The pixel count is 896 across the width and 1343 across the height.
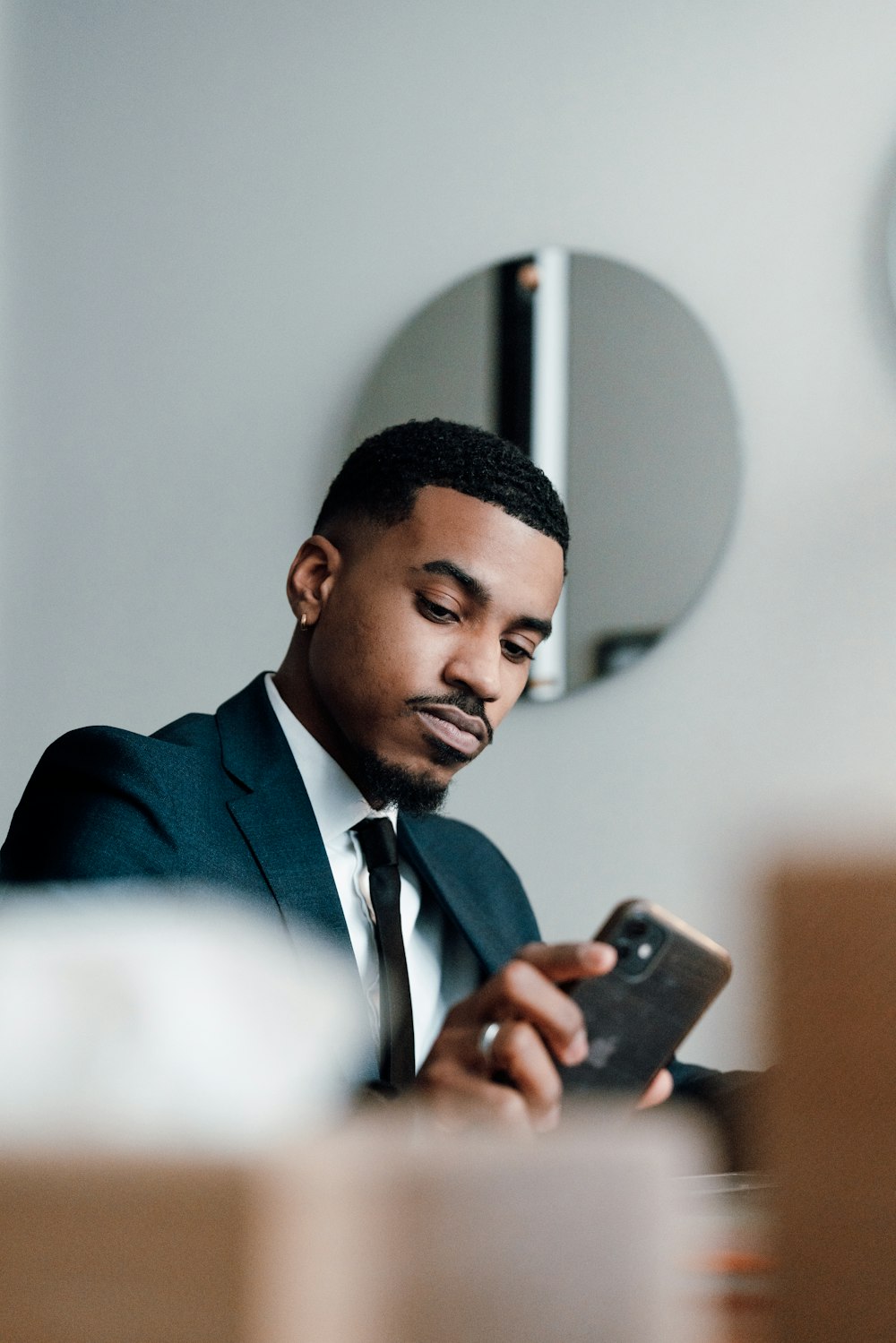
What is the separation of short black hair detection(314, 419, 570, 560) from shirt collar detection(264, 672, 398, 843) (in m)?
0.21

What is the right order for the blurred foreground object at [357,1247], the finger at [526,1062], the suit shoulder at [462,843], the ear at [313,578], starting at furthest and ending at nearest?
the suit shoulder at [462,843] < the ear at [313,578] < the finger at [526,1062] < the blurred foreground object at [357,1247]

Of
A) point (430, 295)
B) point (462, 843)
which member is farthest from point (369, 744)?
point (430, 295)

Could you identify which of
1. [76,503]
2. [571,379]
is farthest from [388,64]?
[76,503]

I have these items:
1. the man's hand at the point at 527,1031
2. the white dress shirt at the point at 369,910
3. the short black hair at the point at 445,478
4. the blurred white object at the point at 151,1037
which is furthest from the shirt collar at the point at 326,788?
the blurred white object at the point at 151,1037

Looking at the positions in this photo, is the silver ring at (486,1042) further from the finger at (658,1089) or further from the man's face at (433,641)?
the man's face at (433,641)

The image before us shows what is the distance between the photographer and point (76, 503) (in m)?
1.82

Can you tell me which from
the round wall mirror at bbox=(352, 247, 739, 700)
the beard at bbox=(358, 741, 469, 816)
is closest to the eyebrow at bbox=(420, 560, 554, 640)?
the beard at bbox=(358, 741, 469, 816)

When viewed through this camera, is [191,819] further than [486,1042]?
Yes

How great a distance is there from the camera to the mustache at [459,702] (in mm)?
1074

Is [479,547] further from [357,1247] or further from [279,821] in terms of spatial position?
[357,1247]

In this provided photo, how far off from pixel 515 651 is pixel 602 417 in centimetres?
54

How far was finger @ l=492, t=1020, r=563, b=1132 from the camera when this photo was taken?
456 millimetres

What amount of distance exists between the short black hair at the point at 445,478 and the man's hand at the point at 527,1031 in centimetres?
67

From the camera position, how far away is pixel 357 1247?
175 millimetres
